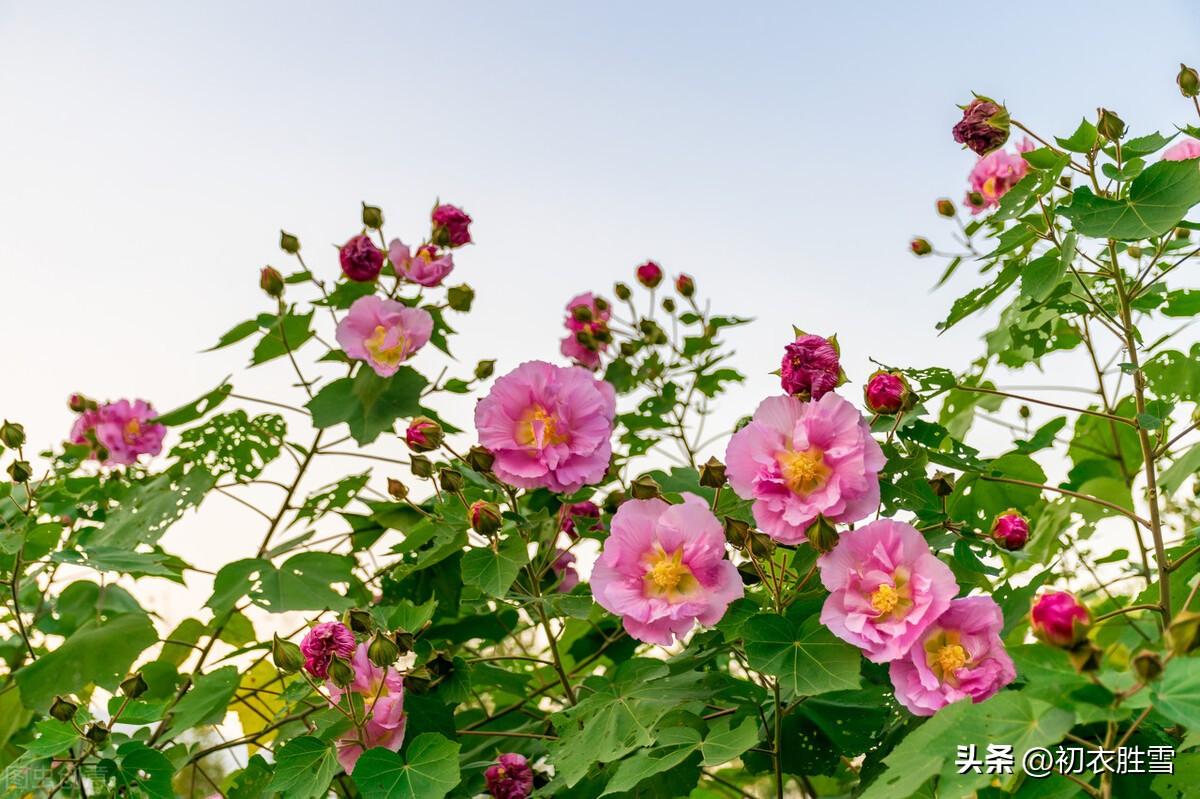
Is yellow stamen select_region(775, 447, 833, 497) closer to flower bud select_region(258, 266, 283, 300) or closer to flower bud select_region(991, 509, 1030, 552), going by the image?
flower bud select_region(991, 509, 1030, 552)

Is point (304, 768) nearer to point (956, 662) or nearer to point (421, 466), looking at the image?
point (421, 466)

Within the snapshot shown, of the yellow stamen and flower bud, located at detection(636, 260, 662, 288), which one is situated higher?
flower bud, located at detection(636, 260, 662, 288)

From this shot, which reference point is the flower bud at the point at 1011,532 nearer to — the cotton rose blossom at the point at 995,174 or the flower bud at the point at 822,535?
the flower bud at the point at 822,535

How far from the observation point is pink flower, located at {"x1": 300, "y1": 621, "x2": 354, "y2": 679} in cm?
145

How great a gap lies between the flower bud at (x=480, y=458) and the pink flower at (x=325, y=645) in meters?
0.29

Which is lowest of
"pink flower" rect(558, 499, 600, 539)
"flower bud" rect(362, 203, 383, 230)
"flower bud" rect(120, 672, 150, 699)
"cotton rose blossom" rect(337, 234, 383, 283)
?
"flower bud" rect(120, 672, 150, 699)

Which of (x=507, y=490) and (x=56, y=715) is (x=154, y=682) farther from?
(x=507, y=490)

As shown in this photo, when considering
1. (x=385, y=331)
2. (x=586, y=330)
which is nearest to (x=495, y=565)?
(x=385, y=331)

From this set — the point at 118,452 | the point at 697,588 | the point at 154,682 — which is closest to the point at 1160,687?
the point at 697,588

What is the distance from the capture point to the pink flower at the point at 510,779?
1.67 meters

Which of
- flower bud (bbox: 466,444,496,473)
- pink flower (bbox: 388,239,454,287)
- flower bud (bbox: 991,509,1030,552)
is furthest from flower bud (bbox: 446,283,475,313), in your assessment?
flower bud (bbox: 991,509,1030,552)

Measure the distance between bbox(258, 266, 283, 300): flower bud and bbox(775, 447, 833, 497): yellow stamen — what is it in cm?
126

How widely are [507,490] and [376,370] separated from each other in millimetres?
478

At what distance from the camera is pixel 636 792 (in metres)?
1.59
